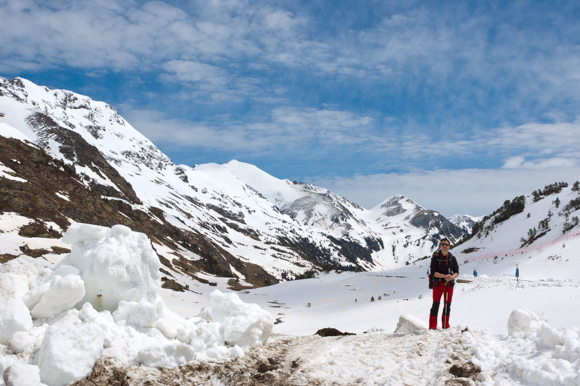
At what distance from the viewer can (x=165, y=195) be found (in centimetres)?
14262

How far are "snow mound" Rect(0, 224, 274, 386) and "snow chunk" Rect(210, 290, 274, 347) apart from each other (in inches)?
0.8

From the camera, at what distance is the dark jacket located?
9805 millimetres

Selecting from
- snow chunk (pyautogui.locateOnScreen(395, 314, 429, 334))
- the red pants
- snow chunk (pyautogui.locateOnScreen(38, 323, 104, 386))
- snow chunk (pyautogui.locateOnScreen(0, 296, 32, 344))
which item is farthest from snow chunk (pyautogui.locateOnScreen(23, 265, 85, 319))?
the red pants

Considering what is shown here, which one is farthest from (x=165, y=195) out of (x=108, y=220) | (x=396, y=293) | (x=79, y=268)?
(x=79, y=268)

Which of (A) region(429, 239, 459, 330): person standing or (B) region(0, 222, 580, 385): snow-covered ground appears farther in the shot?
(A) region(429, 239, 459, 330): person standing

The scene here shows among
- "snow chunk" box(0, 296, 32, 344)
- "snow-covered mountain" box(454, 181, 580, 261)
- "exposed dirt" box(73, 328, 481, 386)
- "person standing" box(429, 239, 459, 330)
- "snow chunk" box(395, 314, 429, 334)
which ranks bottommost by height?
"exposed dirt" box(73, 328, 481, 386)

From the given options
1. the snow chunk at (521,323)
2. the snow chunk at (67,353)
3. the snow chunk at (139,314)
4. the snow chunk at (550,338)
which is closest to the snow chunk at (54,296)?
the snow chunk at (139,314)

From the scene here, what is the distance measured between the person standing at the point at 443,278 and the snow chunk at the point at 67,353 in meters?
7.13

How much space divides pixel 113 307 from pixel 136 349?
1722 millimetres

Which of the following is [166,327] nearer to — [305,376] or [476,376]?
[305,376]

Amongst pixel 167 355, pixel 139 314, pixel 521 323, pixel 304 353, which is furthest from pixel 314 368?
pixel 521 323

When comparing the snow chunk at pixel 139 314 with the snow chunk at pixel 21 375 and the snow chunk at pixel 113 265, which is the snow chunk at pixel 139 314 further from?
the snow chunk at pixel 21 375

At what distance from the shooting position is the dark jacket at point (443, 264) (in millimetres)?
9805

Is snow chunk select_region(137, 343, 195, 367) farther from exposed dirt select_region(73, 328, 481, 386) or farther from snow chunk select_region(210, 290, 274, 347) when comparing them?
snow chunk select_region(210, 290, 274, 347)
